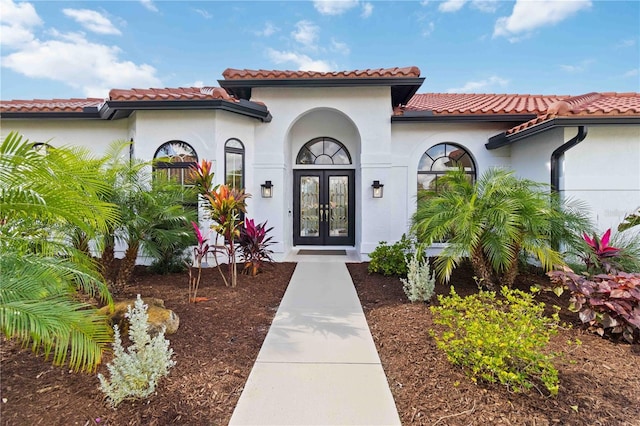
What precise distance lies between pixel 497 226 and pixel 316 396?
3.80 m

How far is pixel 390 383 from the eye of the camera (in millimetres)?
2799

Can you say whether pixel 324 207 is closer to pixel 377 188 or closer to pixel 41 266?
pixel 377 188

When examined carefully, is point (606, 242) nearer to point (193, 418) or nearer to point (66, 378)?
point (193, 418)

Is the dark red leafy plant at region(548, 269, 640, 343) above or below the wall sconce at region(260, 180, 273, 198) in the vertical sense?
below

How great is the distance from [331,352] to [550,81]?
13992 millimetres

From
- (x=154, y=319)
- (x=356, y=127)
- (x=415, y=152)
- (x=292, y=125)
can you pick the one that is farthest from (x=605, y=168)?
(x=154, y=319)

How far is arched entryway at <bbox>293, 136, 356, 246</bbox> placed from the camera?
1031cm

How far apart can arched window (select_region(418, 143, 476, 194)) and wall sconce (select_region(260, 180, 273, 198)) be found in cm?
417

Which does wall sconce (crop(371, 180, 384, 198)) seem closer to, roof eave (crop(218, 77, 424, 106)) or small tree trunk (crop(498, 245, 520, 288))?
roof eave (crop(218, 77, 424, 106))

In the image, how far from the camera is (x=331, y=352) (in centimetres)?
336

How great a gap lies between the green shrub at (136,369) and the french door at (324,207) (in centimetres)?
801

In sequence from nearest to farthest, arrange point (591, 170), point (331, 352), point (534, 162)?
point (331, 352) → point (591, 170) → point (534, 162)

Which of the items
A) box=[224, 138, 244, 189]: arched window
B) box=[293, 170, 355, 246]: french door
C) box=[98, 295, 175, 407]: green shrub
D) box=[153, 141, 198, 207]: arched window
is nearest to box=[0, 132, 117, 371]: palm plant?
box=[98, 295, 175, 407]: green shrub

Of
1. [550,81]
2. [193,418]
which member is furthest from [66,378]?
[550,81]
